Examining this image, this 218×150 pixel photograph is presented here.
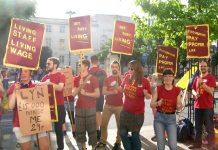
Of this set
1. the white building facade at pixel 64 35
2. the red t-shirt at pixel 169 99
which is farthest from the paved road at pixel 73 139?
the white building facade at pixel 64 35

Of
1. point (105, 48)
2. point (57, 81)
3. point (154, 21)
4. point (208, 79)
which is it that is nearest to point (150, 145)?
point (208, 79)

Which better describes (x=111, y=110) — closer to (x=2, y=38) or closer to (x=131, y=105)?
(x=131, y=105)

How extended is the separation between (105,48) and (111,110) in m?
66.2

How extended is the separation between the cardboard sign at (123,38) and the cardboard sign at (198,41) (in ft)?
4.94

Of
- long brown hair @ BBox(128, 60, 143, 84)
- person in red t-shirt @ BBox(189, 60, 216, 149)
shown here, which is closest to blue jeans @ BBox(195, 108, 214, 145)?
person in red t-shirt @ BBox(189, 60, 216, 149)

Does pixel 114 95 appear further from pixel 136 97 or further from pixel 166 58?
pixel 166 58

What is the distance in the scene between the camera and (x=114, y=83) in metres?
8.00

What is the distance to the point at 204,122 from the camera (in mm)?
8359

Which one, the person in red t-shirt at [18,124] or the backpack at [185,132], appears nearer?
the person in red t-shirt at [18,124]

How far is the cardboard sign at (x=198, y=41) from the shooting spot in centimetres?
897

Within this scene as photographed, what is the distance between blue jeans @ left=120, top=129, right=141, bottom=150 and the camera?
6.98m

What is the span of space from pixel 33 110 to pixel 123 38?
4369 millimetres

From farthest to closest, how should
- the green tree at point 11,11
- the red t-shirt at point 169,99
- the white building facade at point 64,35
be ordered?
the white building facade at point 64,35
the green tree at point 11,11
the red t-shirt at point 169,99

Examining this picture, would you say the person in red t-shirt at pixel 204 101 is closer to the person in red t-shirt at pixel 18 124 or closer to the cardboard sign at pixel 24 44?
the cardboard sign at pixel 24 44
